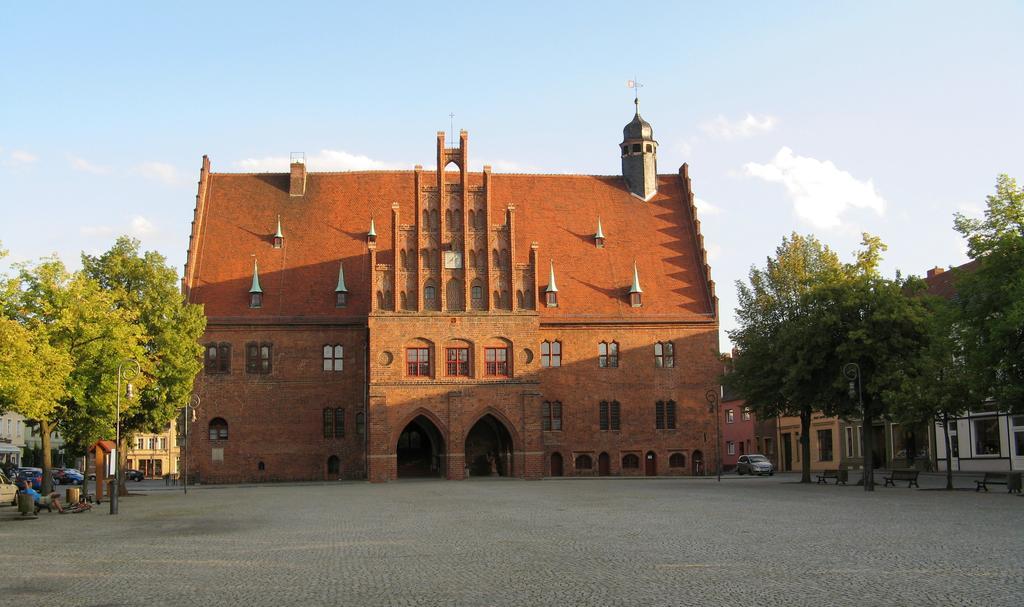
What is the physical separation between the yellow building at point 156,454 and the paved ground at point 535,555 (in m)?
85.7

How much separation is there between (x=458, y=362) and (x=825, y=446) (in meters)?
30.6

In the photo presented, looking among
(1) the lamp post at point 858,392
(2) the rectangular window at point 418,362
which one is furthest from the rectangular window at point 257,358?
(1) the lamp post at point 858,392

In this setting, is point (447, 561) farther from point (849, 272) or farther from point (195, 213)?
point (195, 213)

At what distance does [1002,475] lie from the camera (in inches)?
1585

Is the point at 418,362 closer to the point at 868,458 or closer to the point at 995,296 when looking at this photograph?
the point at 868,458

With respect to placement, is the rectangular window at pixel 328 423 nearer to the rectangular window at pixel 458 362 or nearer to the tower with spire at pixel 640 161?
the rectangular window at pixel 458 362

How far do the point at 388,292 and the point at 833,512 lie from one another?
120ft

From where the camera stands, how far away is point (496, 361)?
60.1 m

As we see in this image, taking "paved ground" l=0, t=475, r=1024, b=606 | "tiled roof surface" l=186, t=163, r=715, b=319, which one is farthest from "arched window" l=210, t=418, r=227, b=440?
"paved ground" l=0, t=475, r=1024, b=606

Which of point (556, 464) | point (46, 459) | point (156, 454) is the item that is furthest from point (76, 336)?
point (156, 454)

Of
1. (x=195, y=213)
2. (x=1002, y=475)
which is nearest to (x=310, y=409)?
(x=195, y=213)

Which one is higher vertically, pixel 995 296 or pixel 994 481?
pixel 995 296

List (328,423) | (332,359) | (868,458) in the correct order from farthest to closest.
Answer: (332,359)
(328,423)
(868,458)

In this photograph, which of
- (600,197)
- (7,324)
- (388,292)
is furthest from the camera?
(600,197)
